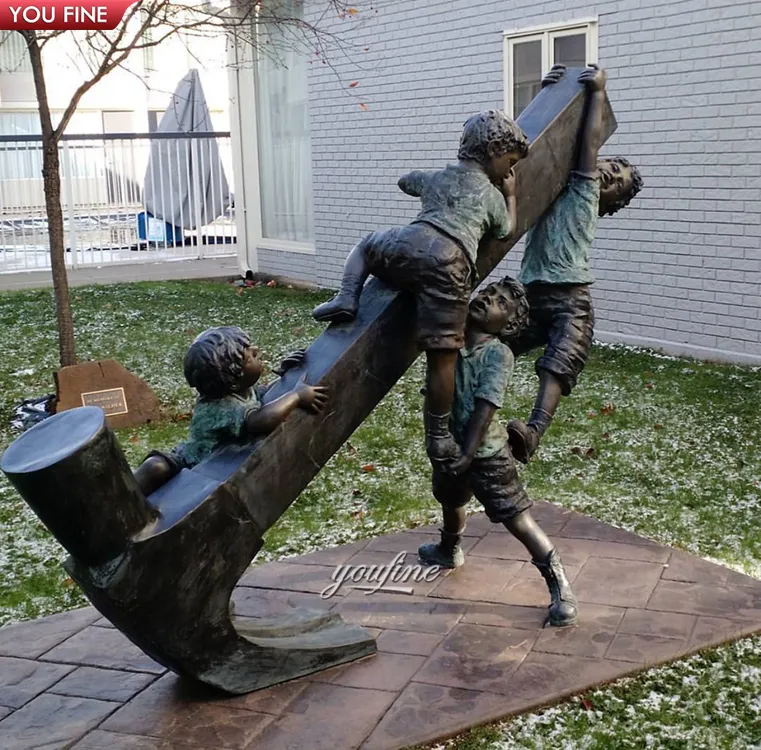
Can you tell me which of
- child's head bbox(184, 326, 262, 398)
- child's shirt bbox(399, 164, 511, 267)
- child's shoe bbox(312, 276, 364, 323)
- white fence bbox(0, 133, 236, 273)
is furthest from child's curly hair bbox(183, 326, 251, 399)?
white fence bbox(0, 133, 236, 273)

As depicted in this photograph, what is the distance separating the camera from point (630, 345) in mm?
9609

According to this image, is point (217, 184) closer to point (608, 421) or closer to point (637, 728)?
point (608, 421)

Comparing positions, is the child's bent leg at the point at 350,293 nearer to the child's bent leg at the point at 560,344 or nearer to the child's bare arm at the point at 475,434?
the child's bare arm at the point at 475,434

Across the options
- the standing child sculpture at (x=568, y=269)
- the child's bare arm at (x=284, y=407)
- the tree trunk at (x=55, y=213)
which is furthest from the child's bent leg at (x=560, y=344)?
the tree trunk at (x=55, y=213)

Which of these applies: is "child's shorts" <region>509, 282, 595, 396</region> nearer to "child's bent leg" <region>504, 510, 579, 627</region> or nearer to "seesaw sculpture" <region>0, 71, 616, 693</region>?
"seesaw sculpture" <region>0, 71, 616, 693</region>

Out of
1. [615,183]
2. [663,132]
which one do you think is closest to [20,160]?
[663,132]

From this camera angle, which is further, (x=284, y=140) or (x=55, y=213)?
(x=284, y=140)

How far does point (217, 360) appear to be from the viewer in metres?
3.26

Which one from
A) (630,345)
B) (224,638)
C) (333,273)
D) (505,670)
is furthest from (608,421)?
(333,273)

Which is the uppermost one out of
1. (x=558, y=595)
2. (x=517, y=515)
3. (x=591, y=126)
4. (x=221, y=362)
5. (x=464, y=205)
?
(x=591, y=126)

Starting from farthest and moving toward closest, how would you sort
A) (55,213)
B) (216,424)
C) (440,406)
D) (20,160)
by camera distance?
(20,160), (55,213), (440,406), (216,424)

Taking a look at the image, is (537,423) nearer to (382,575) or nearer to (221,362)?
(382,575)

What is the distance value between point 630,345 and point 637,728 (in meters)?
6.64

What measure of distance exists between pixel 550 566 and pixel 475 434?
0.63 meters
